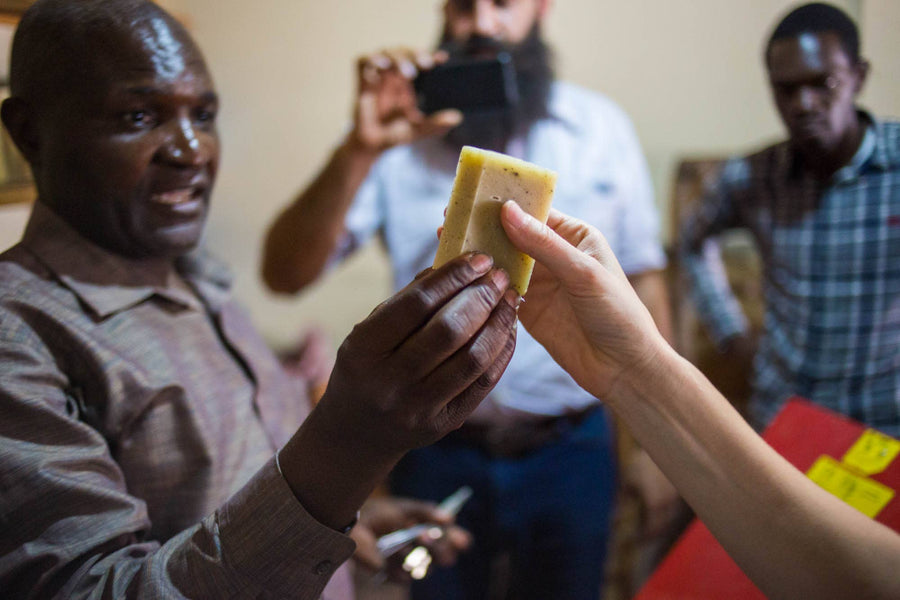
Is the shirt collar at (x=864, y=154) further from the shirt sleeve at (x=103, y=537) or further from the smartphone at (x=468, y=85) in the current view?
the shirt sleeve at (x=103, y=537)

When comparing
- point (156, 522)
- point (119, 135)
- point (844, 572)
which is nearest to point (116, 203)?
point (119, 135)

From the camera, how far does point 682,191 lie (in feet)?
4.61

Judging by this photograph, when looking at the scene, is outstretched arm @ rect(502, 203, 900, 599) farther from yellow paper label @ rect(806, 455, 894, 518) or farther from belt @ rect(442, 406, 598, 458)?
belt @ rect(442, 406, 598, 458)

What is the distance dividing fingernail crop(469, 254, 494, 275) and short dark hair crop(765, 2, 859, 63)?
0.41 metres

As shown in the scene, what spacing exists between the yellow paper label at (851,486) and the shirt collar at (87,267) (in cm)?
66

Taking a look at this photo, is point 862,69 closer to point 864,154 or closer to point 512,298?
point 864,154

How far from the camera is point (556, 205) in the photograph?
3.44 feet

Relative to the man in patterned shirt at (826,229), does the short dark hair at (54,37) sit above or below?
above

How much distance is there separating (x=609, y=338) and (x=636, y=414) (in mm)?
77

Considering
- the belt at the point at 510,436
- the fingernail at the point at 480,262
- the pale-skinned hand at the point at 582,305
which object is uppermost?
the fingernail at the point at 480,262

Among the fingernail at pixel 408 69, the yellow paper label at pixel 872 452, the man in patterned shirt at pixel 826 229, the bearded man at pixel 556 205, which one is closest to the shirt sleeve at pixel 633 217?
the bearded man at pixel 556 205

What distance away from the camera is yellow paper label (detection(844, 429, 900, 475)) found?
2.02 feet

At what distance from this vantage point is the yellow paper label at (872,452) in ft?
2.02

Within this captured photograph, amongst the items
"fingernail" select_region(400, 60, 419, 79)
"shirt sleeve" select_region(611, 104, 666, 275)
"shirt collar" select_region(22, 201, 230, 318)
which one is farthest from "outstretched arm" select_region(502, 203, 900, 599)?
"shirt sleeve" select_region(611, 104, 666, 275)
